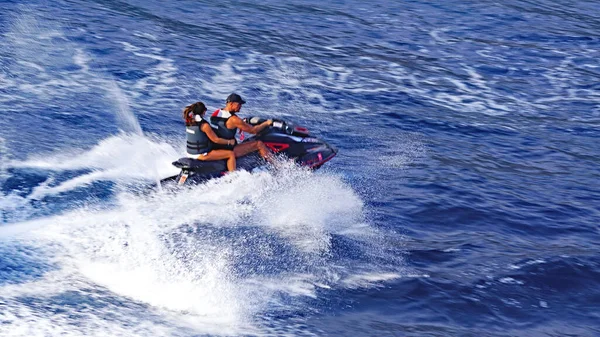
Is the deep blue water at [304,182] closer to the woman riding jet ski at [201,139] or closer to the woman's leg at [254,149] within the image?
the woman's leg at [254,149]

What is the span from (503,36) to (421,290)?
20.2 metres

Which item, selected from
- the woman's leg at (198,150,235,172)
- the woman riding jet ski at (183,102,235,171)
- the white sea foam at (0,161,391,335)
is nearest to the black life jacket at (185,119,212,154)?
the woman riding jet ski at (183,102,235,171)

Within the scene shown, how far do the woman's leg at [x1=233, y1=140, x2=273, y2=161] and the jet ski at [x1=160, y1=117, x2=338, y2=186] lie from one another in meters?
0.08

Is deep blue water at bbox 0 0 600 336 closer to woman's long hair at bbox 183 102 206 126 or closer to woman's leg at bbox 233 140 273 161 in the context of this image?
woman's leg at bbox 233 140 273 161

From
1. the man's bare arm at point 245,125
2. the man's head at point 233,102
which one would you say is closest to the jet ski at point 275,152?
the man's bare arm at point 245,125

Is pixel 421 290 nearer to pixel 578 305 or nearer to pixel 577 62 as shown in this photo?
pixel 578 305

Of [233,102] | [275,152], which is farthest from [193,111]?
[275,152]

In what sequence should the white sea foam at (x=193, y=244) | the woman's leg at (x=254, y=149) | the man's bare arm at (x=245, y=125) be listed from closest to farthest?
1. the white sea foam at (x=193, y=244)
2. the man's bare arm at (x=245, y=125)
3. the woman's leg at (x=254, y=149)

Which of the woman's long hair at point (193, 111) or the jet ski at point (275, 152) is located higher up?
the woman's long hair at point (193, 111)

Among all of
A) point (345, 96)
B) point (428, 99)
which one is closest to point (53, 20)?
point (345, 96)

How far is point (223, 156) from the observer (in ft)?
53.0

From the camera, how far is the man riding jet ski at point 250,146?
1592cm

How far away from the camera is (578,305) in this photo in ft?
44.0

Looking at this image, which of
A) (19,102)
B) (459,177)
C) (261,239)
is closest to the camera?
(261,239)
